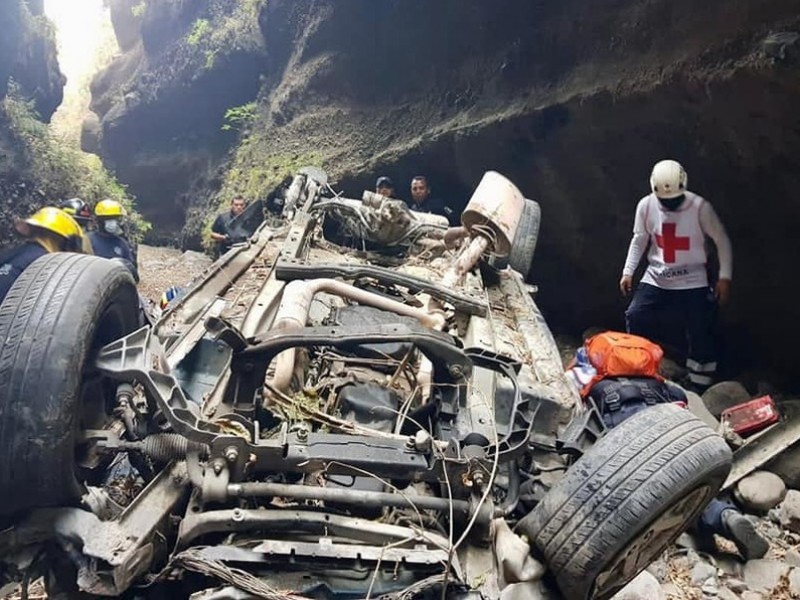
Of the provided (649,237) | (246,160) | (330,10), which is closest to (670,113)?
(649,237)

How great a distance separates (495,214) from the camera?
15.7ft

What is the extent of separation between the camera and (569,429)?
2.85m

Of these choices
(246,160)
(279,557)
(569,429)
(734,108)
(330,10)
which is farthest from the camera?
(246,160)

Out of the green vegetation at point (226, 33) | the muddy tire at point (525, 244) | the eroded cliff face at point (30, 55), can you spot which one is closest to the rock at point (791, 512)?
the muddy tire at point (525, 244)

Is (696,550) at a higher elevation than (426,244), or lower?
lower

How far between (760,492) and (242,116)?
1181cm

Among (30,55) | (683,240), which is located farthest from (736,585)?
(30,55)

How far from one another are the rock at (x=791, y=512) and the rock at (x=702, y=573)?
0.67 metres

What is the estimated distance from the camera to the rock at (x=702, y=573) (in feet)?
10.5

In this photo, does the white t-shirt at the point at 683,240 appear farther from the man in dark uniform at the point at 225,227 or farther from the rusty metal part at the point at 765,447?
the man in dark uniform at the point at 225,227

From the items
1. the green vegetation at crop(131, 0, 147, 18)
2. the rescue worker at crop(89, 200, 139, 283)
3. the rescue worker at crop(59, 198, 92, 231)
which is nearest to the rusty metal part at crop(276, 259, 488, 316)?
the rescue worker at crop(89, 200, 139, 283)

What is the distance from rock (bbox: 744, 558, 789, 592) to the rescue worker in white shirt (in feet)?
5.32

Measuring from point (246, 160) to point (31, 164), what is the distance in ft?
11.7

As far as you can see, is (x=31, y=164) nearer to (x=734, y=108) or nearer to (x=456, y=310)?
(x=456, y=310)
